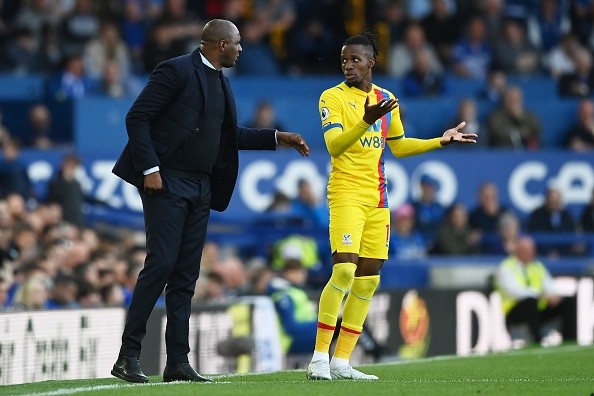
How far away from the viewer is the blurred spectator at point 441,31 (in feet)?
67.2

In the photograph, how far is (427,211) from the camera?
1788 cm

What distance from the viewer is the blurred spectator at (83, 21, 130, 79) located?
1786 cm

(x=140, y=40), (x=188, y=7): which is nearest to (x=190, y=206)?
(x=140, y=40)

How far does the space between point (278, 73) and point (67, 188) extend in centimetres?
475

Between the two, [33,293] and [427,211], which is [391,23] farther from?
[33,293]

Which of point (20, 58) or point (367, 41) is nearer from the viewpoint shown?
point (367, 41)

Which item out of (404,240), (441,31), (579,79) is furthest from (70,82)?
(579,79)

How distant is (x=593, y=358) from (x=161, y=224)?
4.28 m

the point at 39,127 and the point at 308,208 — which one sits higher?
the point at 39,127

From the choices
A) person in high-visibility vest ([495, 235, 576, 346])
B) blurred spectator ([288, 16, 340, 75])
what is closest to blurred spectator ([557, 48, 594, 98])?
blurred spectator ([288, 16, 340, 75])

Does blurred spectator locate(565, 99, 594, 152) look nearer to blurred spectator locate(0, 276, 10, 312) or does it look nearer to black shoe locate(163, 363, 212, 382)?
blurred spectator locate(0, 276, 10, 312)

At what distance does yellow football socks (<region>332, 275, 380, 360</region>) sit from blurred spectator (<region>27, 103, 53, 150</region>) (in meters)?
8.06

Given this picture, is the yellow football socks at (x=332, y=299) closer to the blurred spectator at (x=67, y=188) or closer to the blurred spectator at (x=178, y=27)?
the blurred spectator at (x=67, y=188)

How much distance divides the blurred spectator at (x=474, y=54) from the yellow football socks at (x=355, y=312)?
37.3 feet
